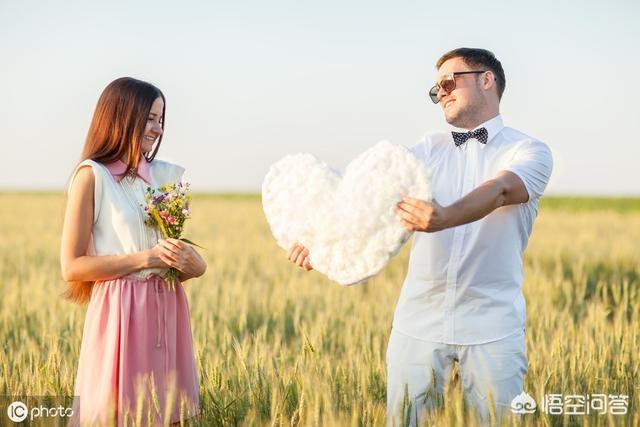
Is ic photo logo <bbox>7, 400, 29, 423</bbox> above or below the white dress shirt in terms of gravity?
below

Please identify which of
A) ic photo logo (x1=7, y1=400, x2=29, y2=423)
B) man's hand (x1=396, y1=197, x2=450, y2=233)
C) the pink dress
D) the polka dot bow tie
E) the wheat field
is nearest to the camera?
man's hand (x1=396, y1=197, x2=450, y2=233)

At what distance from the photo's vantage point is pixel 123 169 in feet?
9.03

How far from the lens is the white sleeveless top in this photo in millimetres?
2656

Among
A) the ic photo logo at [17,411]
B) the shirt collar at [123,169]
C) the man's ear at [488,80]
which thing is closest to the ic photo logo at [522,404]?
the man's ear at [488,80]

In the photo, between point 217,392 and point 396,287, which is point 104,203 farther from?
point 396,287

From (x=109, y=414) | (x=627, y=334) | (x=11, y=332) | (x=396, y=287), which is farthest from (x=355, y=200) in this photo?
(x=396, y=287)

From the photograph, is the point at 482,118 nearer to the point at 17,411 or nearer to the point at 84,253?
the point at 84,253

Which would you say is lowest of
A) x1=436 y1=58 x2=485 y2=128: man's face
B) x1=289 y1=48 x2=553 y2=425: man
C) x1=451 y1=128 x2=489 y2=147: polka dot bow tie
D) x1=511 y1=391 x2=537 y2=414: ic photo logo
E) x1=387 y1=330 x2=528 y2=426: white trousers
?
Answer: x1=511 y1=391 x2=537 y2=414: ic photo logo

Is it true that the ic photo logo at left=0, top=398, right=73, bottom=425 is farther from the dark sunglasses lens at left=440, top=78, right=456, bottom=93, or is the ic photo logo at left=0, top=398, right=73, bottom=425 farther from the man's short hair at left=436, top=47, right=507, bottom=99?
the man's short hair at left=436, top=47, right=507, bottom=99

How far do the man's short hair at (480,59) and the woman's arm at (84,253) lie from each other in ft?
4.72

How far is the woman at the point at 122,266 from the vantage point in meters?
2.62

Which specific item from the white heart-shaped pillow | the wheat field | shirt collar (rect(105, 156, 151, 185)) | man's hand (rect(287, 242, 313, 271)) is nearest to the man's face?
the white heart-shaped pillow

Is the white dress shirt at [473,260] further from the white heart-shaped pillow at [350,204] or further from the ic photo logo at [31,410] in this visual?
the ic photo logo at [31,410]

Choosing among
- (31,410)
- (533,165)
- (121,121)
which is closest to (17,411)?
(31,410)
